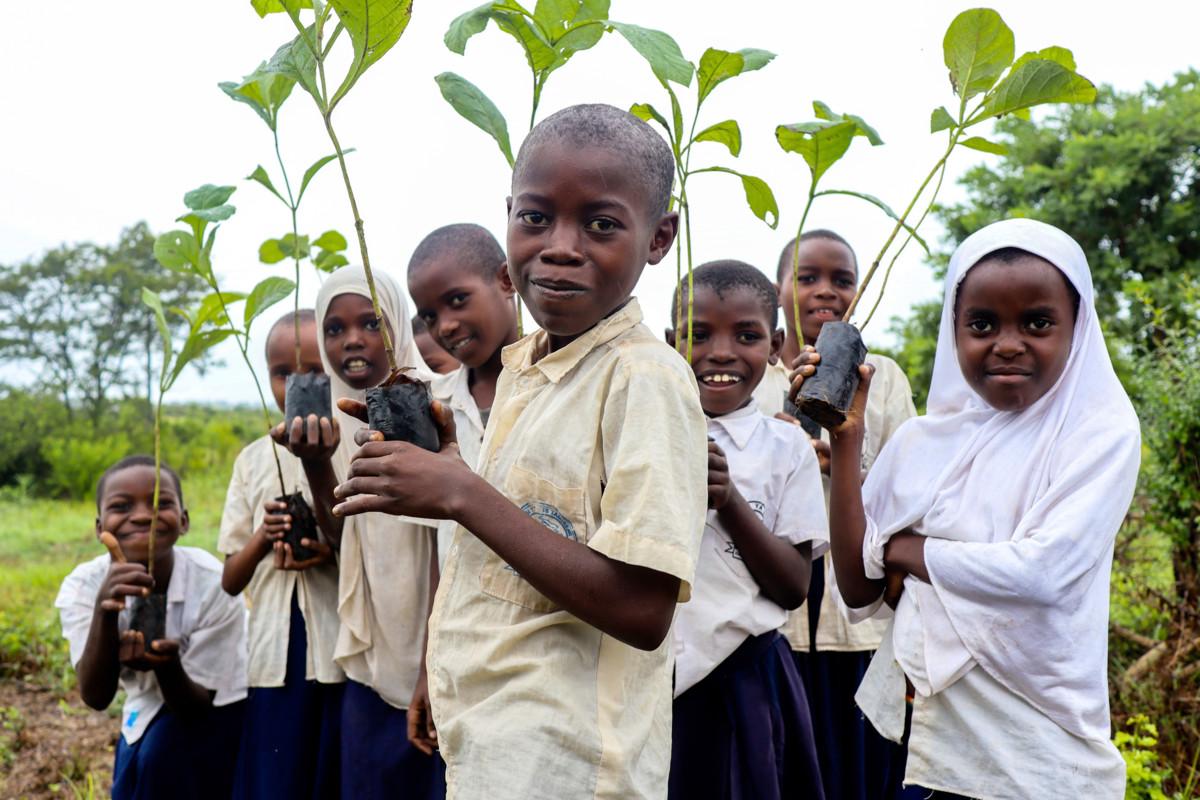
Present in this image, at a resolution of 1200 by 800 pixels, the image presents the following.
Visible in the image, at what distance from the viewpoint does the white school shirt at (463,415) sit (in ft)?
7.25

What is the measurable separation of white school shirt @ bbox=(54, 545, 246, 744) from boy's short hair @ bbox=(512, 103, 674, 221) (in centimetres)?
193

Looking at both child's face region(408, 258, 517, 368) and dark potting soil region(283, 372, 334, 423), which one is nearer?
dark potting soil region(283, 372, 334, 423)

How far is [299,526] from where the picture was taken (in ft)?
7.99

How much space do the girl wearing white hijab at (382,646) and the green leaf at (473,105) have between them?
74 centimetres

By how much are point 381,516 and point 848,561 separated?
1.13 m

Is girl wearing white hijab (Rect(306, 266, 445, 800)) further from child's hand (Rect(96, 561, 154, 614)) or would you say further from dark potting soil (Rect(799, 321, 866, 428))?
dark potting soil (Rect(799, 321, 866, 428))

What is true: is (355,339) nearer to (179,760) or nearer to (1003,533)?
(179,760)

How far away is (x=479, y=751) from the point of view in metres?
1.28

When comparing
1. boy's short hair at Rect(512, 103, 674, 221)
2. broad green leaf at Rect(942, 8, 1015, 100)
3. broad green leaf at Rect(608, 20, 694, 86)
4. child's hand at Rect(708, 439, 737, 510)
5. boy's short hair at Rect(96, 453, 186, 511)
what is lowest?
boy's short hair at Rect(96, 453, 186, 511)

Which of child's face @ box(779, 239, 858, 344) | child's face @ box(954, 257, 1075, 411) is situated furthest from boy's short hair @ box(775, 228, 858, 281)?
child's face @ box(954, 257, 1075, 411)

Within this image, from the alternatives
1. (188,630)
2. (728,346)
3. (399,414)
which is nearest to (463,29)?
(399,414)

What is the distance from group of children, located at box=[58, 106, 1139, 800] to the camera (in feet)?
4.28

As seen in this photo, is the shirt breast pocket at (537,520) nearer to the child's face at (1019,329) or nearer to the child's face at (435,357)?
the child's face at (1019,329)

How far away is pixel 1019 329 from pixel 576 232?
87cm
